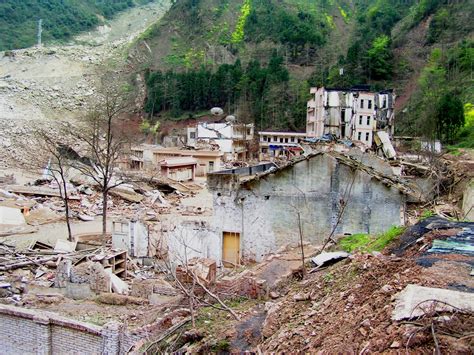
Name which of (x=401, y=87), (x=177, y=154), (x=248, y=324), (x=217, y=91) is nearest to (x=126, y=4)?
(x=217, y=91)

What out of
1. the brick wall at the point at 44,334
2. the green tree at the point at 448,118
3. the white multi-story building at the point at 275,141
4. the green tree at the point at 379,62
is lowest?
the brick wall at the point at 44,334

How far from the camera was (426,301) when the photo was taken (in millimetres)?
4609

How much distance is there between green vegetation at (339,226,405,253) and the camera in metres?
8.24

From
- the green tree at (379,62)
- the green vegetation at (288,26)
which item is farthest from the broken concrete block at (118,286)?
the green vegetation at (288,26)

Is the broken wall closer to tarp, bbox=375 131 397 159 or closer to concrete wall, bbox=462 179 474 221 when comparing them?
concrete wall, bbox=462 179 474 221

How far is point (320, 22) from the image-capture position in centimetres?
9069

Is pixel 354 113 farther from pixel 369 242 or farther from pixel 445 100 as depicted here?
pixel 369 242

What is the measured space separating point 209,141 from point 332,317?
144ft

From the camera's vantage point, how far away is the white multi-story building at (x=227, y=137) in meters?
49.4

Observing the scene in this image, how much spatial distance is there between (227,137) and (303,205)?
37.6 m

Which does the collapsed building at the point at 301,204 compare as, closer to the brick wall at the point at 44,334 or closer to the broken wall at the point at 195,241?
the broken wall at the point at 195,241

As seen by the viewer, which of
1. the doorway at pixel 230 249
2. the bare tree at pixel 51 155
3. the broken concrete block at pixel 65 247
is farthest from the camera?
the bare tree at pixel 51 155

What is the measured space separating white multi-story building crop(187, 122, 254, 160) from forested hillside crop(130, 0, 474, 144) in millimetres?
5092

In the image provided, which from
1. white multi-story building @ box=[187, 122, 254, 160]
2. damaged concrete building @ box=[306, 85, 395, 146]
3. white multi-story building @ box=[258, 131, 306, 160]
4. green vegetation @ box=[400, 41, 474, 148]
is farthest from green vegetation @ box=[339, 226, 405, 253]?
white multi-story building @ box=[258, 131, 306, 160]
